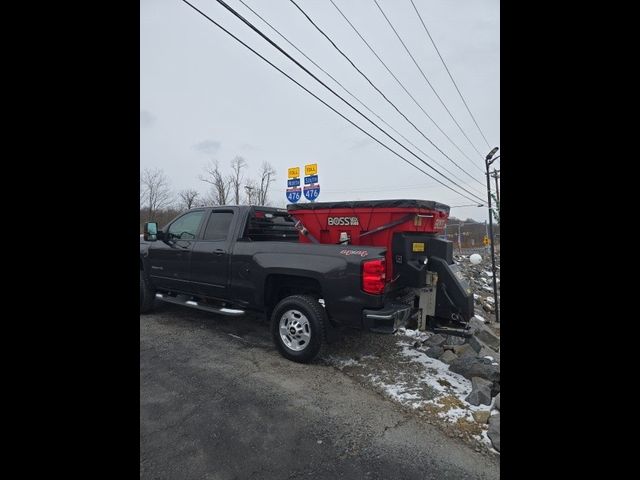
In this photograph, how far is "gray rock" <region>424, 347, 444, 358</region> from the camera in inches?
160

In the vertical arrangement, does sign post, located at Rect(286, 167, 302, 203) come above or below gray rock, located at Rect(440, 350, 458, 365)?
above

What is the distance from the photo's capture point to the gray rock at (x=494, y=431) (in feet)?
7.76

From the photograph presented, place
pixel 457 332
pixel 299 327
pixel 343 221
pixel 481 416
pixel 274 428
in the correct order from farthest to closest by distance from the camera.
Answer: pixel 343 221
pixel 457 332
pixel 299 327
pixel 481 416
pixel 274 428

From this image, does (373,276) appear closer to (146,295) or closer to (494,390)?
(494,390)

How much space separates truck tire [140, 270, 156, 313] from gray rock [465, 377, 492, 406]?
4328 millimetres

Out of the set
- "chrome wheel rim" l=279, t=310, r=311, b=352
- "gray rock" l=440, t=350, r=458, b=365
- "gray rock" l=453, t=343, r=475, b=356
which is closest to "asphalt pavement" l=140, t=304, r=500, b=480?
"chrome wheel rim" l=279, t=310, r=311, b=352

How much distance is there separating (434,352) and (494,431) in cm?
165

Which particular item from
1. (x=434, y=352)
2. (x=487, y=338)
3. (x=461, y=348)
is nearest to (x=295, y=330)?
(x=434, y=352)

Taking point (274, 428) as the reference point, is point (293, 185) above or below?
above

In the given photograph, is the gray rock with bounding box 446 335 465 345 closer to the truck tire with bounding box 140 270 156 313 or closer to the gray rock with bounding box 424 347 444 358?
the gray rock with bounding box 424 347 444 358

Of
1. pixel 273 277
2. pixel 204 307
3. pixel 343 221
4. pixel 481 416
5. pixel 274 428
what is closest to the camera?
pixel 274 428

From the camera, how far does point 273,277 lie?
4.03m
